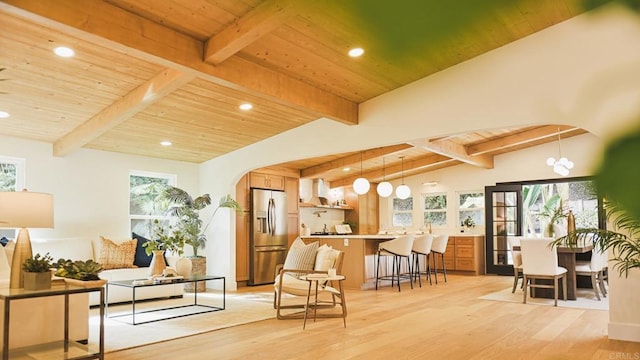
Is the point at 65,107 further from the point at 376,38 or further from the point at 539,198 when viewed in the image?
the point at 539,198

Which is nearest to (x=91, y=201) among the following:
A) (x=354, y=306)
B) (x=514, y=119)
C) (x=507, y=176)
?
(x=354, y=306)

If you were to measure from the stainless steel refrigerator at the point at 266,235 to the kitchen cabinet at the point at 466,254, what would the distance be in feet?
11.9

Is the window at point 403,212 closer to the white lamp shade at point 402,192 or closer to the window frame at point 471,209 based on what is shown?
the window frame at point 471,209

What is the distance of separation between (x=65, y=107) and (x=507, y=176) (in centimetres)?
802

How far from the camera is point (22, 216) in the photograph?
3.37m

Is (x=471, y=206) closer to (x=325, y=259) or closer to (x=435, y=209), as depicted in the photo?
(x=435, y=209)

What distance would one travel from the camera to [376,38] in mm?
215

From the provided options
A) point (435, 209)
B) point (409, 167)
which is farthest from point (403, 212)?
point (409, 167)

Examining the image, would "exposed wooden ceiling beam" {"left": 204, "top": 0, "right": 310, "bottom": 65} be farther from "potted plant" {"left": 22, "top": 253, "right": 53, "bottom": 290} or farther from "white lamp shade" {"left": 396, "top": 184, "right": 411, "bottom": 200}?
"white lamp shade" {"left": 396, "top": 184, "right": 411, "bottom": 200}

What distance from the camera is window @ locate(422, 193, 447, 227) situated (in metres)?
10.7

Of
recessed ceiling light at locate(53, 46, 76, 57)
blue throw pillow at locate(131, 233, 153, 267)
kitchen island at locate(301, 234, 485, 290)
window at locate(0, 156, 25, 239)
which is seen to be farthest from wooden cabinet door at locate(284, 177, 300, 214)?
recessed ceiling light at locate(53, 46, 76, 57)

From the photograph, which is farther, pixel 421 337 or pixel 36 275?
pixel 421 337

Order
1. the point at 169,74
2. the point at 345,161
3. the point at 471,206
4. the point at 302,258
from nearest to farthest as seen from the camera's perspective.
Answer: the point at 169,74 → the point at 302,258 → the point at 345,161 → the point at 471,206

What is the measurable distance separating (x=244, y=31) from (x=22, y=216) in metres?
2.08
